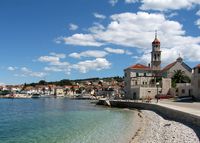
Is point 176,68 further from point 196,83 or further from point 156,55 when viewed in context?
point 196,83

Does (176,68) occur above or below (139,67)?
above

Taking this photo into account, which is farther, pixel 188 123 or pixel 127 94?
pixel 127 94

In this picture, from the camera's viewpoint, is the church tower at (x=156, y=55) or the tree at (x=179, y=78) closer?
the tree at (x=179, y=78)

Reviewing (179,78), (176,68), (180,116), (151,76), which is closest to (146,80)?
(151,76)

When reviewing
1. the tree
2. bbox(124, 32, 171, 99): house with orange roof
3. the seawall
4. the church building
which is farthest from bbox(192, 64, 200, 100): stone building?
the tree

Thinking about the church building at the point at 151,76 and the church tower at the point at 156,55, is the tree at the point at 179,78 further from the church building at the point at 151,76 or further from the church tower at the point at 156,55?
the church tower at the point at 156,55

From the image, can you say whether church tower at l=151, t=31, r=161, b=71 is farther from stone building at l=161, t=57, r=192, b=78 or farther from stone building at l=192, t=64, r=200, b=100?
stone building at l=192, t=64, r=200, b=100

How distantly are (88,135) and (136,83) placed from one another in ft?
222

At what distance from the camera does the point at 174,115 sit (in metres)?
37.0

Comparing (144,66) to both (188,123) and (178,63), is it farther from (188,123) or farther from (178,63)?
(188,123)

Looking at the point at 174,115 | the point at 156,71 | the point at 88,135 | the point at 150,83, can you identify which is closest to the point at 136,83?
the point at 150,83

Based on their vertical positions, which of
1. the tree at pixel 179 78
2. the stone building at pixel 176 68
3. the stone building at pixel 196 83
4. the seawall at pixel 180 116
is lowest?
the seawall at pixel 180 116

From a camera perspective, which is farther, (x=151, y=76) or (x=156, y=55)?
(x=156, y=55)

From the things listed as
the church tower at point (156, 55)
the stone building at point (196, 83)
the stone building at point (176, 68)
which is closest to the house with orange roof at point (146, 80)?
the church tower at point (156, 55)
